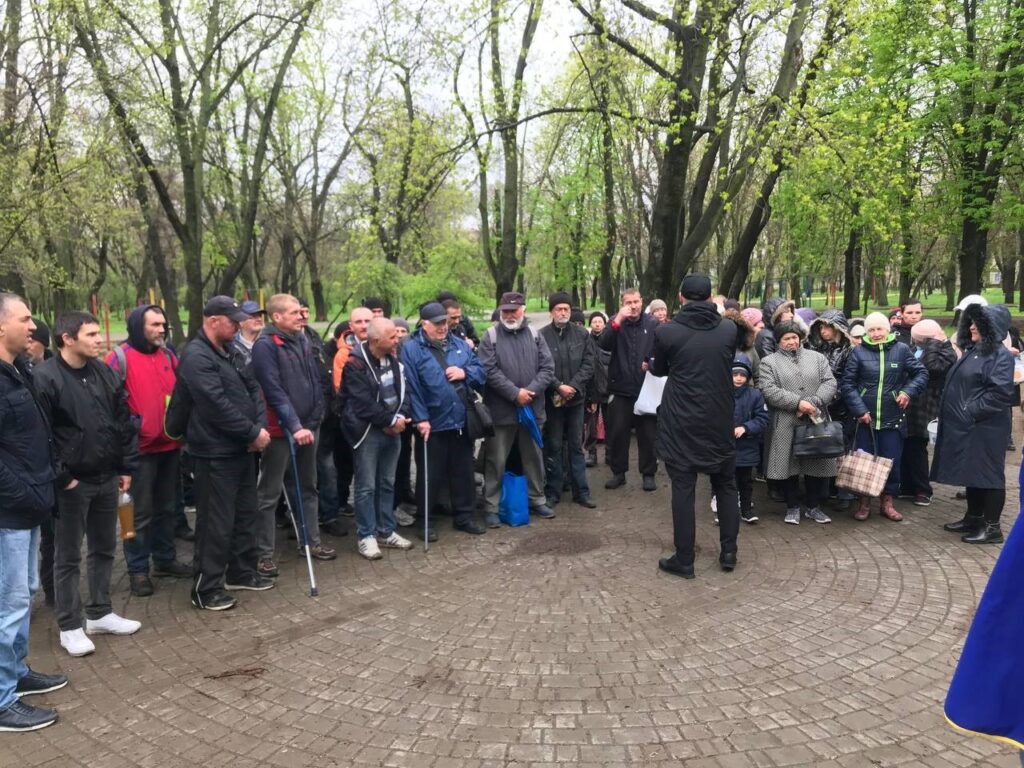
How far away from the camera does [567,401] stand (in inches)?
288

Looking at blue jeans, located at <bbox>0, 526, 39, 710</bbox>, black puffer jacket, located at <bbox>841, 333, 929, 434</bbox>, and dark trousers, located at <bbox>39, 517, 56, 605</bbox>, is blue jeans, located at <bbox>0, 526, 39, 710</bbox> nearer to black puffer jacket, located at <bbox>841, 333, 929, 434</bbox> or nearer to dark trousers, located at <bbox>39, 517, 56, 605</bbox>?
dark trousers, located at <bbox>39, 517, 56, 605</bbox>

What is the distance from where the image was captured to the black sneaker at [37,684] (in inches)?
152

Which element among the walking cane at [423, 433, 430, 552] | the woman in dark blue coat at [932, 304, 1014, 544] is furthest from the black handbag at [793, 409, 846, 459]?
the walking cane at [423, 433, 430, 552]

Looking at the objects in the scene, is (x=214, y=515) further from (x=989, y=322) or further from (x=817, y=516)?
(x=989, y=322)

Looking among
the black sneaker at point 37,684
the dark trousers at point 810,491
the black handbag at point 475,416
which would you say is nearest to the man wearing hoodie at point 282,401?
the black handbag at point 475,416

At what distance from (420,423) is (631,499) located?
2.69 metres

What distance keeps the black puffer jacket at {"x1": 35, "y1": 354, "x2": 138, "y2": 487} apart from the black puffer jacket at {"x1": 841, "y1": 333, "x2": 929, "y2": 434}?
6232mm

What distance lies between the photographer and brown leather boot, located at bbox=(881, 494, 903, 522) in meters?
6.71

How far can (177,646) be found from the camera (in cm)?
444

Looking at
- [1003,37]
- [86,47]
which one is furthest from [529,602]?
[1003,37]

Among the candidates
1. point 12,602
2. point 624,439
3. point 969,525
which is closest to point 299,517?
point 12,602

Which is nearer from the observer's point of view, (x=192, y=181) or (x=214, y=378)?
(x=214, y=378)

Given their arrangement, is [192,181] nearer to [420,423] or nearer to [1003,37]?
[420,423]

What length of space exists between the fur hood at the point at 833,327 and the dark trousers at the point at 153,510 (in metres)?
6.28
